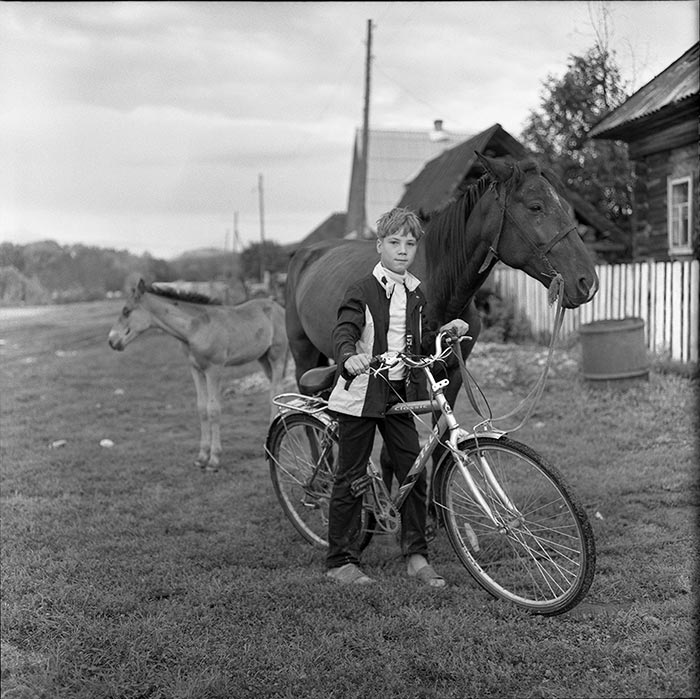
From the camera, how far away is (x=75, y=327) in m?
20.7

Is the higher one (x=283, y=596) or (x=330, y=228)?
(x=330, y=228)

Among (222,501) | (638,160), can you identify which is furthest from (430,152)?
(222,501)

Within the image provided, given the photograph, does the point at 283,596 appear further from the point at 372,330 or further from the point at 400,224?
the point at 400,224

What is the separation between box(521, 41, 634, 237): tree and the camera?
4055 mm

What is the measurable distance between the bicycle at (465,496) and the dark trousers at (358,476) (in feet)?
0.26

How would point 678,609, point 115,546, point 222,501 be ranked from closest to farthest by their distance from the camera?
point 678,609
point 115,546
point 222,501

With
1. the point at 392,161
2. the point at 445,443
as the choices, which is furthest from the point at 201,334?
the point at 392,161

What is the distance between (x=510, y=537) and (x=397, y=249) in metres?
1.58

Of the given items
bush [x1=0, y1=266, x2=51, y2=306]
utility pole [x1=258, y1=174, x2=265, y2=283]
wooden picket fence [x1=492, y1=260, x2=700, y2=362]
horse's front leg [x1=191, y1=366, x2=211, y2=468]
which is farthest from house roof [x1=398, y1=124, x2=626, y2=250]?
utility pole [x1=258, y1=174, x2=265, y2=283]

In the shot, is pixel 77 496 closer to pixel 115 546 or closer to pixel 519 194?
pixel 115 546

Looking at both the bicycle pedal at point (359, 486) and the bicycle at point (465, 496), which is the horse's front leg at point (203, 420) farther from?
the bicycle pedal at point (359, 486)

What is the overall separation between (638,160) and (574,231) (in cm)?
989

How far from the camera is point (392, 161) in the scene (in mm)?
31172

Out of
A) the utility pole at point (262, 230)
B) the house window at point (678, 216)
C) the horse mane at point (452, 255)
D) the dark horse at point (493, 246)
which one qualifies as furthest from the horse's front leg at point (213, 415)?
the utility pole at point (262, 230)
